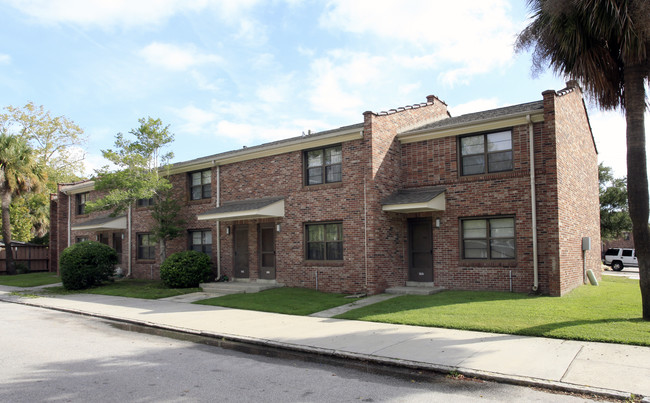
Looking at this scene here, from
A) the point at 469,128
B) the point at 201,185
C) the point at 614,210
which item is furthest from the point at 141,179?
the point at 614,210

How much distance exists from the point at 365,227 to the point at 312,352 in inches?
274

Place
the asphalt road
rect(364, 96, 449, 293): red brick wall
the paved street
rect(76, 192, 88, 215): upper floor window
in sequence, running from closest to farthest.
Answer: the asphalt road < rect(364, 96, 449, 293): red brick wall < the paved street < rect(76, 192, 88, 215): upper floor window

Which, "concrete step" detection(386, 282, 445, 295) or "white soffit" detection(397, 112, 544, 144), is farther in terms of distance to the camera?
"concrete step" detection(386, 282, 445, 295)

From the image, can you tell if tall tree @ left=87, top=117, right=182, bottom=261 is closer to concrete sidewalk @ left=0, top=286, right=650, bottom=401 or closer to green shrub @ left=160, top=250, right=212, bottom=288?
green shrub @ left=160, top=250, right=212, bottom=288

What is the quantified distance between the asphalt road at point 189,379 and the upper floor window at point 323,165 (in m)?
8.19

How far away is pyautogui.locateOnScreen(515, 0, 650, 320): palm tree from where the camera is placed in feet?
29.3

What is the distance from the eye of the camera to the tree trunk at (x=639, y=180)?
29.9 feet

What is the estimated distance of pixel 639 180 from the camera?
9156 mm

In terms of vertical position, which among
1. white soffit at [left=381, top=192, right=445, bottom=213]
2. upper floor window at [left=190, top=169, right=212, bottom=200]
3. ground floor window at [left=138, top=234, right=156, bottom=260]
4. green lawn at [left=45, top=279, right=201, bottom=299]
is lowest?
A: green lawn at [left=45, top=279, right=201, bottom=299]

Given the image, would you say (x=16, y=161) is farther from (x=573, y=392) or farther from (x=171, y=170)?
(x=573, y=392)

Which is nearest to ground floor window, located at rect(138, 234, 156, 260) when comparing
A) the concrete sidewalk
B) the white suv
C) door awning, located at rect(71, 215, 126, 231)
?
door awning, located at rect(71, 215, 126, 231)

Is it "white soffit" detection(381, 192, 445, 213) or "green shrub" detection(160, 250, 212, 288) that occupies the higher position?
"white soffit" detection(381, 192, 445, 213)

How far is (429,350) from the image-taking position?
7.65m

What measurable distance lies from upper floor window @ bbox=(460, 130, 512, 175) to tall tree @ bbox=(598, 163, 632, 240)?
25.5 meters
